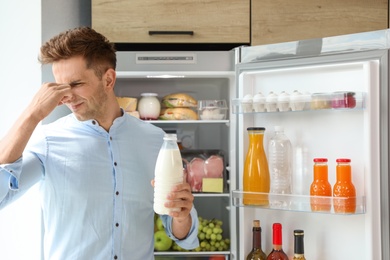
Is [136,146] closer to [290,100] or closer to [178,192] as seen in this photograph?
[178,192]

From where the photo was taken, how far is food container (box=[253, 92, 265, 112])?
2316 mm

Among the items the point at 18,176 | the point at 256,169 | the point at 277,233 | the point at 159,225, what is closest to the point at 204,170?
the point at 159,225

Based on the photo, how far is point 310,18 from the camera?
286 cm

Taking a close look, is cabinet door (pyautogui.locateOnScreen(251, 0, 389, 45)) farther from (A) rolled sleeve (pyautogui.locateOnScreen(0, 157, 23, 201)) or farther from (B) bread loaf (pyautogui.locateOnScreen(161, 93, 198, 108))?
(A) rolled sleeve (pyautogui.locateOnScreen(0, 157, 23, 201))

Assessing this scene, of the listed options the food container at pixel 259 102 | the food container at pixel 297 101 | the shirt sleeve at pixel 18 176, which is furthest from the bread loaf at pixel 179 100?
the shirt sleeve at pixel 18 176

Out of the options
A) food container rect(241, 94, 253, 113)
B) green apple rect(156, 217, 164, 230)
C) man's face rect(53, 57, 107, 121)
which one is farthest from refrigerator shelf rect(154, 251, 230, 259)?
man's face rect(53, 57, 107, 121)

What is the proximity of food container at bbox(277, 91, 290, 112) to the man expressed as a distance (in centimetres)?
55

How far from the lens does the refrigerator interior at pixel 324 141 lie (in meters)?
2.13

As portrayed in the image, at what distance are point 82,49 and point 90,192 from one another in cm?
46

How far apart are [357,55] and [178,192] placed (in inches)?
34.9

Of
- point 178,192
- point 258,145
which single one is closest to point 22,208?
point 258,145

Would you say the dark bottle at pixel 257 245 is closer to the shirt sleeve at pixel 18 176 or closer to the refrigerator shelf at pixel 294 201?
the refrigerator shelf at pixel 294 201

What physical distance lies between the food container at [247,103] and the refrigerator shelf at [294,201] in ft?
1.03

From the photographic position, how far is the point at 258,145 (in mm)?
2342
